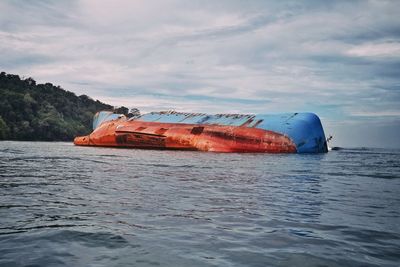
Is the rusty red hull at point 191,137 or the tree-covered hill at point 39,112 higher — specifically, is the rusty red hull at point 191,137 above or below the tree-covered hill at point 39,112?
below

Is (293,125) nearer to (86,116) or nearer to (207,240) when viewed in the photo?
(207,240)

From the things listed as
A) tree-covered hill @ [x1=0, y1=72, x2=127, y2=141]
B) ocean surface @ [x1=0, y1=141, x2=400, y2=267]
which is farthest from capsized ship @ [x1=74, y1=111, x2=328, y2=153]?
tree-covered hill @ [x1=0, y1=72, x2=127, y2=141]

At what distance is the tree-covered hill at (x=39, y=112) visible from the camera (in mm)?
71062

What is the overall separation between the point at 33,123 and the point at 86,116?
26301mm

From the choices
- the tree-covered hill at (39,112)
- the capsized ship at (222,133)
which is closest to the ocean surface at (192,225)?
the capsized ship at (222,133)

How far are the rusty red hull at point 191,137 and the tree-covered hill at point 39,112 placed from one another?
138ft

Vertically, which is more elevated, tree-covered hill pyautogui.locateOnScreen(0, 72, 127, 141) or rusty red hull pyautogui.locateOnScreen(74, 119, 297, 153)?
tree-covered hill pyautogui.locateOnScreen(0, 72, 127, 141)

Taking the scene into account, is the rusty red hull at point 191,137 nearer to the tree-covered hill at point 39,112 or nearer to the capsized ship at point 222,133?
the capsized ship at point 222,133

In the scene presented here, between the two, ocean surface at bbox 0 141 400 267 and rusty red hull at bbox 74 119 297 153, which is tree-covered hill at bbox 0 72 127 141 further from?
ocean surface at bbox 0 141 400 267

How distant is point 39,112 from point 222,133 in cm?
6606

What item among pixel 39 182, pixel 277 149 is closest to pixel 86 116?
pixel 277 149

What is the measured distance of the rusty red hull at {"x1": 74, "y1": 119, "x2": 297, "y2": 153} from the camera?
2550cm

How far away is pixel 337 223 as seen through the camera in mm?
4973

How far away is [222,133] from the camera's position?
27.0m
